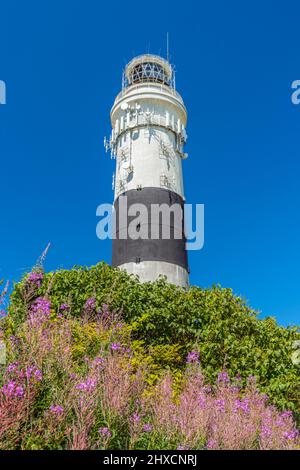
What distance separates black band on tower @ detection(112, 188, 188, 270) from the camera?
24281 millimetres

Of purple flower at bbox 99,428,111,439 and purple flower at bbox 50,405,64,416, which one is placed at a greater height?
purple flower at bbox 50,405,64,416

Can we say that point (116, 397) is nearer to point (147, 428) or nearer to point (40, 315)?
point (147, 428)

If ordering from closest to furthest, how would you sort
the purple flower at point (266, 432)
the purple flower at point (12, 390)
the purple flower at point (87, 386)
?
the purple flower at point (12, 390) → the purple flower at point (87, 386) → the purple flower at point (266, 432)

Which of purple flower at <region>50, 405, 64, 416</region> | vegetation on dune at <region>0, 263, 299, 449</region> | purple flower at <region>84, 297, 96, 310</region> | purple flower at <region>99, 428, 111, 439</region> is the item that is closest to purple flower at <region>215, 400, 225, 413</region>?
vegetation on dune at <region>0, 263, 299, 449</region>

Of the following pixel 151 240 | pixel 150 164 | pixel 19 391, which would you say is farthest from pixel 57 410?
pixel 150 164

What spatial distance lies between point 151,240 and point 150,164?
18.5 feet

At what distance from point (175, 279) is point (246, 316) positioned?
7.97 metres

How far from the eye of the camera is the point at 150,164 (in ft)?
87.6

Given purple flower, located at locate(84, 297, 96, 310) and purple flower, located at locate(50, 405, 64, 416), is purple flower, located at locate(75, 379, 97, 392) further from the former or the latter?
purple flower, located at locate(84, 297, 96, 310)

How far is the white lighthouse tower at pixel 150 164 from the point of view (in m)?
24.3

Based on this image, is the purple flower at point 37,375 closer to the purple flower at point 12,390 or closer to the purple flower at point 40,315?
the purple flower at point 12,390

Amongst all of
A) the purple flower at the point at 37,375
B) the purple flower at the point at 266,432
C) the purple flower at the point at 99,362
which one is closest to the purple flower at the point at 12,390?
the purple flower at the point at 37,375
